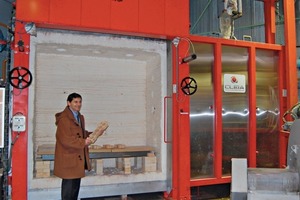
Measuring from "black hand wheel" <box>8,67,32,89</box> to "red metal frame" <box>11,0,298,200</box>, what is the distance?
76 millimetres

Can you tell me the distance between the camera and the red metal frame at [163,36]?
3.38 metres

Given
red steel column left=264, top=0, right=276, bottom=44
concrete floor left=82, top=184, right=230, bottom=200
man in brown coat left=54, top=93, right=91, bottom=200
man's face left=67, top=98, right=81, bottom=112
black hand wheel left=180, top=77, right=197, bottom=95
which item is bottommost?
concrete floor left=82, top=184, right=230, bottom=200

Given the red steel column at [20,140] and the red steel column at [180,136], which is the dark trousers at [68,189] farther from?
the red steel column at [180,136]

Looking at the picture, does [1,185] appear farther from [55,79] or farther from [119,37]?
[119,37]

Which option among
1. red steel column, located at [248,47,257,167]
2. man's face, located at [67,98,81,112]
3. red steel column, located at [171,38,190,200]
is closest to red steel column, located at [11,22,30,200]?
man's face, located at [67,98,81,112]

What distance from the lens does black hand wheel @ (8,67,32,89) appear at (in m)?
3.32

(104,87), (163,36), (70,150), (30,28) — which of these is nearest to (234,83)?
(163,36)

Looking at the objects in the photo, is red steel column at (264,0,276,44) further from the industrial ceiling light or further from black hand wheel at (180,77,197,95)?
the industrial ceiling light

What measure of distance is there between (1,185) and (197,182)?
2.65 meters

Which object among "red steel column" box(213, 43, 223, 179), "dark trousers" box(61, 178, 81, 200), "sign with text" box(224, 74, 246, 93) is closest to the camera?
"dark trousers" box(61, 178, 81, 200)

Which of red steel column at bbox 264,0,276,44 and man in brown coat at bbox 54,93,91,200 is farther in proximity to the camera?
red steel column at bbox 264,0,276,44

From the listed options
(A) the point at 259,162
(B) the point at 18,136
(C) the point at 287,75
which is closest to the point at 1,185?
(B) the point at 18,136

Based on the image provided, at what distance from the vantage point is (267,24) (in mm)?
5383

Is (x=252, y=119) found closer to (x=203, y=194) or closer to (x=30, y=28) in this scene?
(x=203, y=194)
